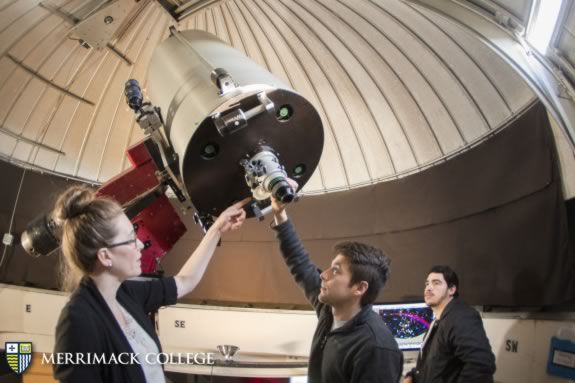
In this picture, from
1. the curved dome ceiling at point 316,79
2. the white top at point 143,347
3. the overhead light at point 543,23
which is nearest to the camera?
the white top at point 143,347

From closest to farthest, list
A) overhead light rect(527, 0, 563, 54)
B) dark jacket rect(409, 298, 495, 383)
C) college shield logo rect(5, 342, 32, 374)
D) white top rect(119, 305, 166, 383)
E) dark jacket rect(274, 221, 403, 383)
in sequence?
white top rect(119, 305, 166, 383), dark jacket rect(274, 221, 403, 383), overhead light rect(527, 0, 563, 54), dark jacket rect(409, 298, 495, 383), college shield logo rect(5, 342, 32, 374)

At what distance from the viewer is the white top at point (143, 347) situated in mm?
1393

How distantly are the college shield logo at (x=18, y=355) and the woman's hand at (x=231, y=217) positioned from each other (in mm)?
3361

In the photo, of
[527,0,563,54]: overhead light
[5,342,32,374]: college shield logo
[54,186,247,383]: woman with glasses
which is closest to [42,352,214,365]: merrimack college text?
[54,186,247,383]: woman with glasses

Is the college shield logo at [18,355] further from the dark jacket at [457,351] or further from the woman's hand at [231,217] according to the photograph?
the dark jacket at [457,351]

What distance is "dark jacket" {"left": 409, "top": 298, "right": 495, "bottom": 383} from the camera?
2.50 m

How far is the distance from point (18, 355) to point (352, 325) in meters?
3.92

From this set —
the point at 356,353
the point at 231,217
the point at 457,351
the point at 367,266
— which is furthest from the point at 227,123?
the point at 457,351

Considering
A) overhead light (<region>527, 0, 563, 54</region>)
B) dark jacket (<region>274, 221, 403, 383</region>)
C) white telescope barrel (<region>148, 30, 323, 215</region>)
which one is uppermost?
overhead light (<region>527, 0, 563, 54</region>)

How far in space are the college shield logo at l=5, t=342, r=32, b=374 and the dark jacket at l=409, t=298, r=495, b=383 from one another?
3540mm

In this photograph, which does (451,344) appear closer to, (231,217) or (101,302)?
(231,217)

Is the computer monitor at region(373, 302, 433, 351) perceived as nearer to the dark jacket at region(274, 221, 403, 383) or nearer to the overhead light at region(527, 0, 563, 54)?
the dark jacket at region(274, 221, 403, 383)

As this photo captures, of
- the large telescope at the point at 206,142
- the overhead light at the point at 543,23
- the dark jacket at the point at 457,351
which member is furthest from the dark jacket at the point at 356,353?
the overhead light at the point at 543,23

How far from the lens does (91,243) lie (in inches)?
54.9
